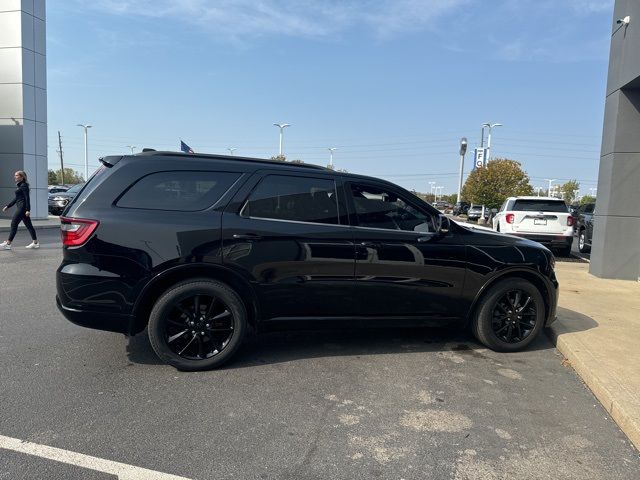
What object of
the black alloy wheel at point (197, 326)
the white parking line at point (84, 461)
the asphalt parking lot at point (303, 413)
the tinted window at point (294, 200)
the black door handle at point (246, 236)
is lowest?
the white parking line at point (84, 461)

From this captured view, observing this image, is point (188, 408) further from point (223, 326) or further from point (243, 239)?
point (243, 239)

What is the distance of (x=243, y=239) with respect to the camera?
4324 millimetres

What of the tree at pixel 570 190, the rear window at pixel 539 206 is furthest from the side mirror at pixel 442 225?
the tree at pixel 570 190

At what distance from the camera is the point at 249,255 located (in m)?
4.34

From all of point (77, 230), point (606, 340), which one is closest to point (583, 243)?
point (606, 340)

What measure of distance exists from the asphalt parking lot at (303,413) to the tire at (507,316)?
0.60 ft

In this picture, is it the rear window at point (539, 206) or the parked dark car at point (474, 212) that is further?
the parked dark car at point (474, 212)

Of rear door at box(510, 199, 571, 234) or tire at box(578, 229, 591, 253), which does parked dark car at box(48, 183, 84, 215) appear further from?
tire at box(578, 229, 591, 253)

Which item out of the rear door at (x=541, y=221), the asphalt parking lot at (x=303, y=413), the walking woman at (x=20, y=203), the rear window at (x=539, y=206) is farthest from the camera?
the rear window at (x=539, y=206)

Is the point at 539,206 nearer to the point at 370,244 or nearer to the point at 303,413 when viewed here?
the point at 370,244

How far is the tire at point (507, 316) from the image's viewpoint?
5.03 metres

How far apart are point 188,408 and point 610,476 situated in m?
2.82

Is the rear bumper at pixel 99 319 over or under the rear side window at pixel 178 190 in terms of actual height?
under

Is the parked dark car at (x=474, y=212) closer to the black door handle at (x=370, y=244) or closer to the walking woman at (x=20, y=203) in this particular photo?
the walking woman at (x=20, y=203)
